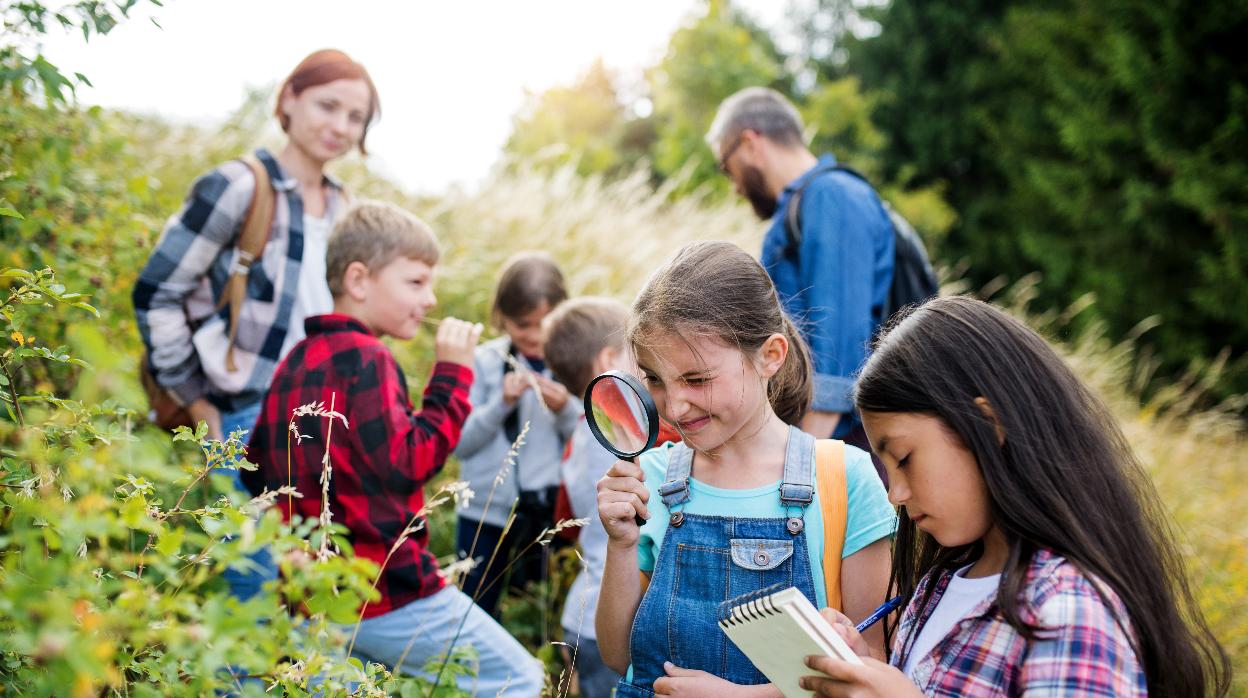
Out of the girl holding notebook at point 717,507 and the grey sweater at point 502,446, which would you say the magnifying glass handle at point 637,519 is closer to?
the girl holding notebook at point 717,507

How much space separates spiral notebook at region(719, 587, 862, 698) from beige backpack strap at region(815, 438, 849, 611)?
1.32 feet

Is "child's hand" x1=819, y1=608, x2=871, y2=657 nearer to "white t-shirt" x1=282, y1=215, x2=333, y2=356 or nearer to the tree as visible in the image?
"white t-shirt" x1=282, y1=215, x2=333, y2=356

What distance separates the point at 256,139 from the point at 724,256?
24.3ft

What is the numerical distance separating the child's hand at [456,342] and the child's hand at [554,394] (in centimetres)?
70

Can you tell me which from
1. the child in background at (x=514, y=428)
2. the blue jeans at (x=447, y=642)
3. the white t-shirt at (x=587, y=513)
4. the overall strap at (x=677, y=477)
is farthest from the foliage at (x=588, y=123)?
the overall strap at (x=677, y=477)

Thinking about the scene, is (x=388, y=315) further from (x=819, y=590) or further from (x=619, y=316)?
(x=819, y=590)

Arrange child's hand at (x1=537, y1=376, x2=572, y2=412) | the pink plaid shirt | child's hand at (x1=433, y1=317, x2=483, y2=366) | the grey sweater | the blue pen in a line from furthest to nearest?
1. the grey sweater
2. child's hand at (x1=537, y1=376, x2=572, y2=412)
3. child's hand at (x1=433, y1=317, x2=483, y2=366)
4. the blue pen
5. the pink plaid shirt

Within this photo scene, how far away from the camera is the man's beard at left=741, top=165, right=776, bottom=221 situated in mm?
3734

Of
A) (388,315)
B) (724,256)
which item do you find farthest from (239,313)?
(724,256)

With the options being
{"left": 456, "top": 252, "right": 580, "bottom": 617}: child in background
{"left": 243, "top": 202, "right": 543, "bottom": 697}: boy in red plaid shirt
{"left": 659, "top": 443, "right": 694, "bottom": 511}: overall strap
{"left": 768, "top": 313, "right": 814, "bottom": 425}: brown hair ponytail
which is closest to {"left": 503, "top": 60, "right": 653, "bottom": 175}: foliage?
{"left": 456, "top": 252, "right": 580, "bottom": 617}: child in background

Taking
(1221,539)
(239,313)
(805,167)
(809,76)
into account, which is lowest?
(1221,539)

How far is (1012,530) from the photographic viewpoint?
5.50 ft

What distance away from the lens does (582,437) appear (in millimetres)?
3275

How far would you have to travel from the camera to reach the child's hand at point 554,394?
11.8ft
